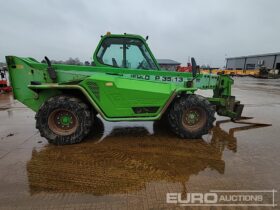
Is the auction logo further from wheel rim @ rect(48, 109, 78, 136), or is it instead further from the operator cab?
the operator cab

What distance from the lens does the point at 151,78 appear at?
4.60m

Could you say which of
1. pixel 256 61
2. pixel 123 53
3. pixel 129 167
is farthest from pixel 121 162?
pixel 256 61

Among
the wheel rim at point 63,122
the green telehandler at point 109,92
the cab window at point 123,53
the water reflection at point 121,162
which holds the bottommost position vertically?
the water reflection at point 121,162

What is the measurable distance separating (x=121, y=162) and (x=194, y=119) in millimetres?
2004

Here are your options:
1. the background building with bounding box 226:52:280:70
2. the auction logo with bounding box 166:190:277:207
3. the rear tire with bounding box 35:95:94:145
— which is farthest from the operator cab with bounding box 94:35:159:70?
the background building with bounding box 226:52:280:70

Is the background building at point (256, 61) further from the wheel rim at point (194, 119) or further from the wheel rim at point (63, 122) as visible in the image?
the wheel rim at point (63, 122)

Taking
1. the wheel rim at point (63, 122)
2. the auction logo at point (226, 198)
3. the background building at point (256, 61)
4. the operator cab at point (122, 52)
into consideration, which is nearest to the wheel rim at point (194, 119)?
the operator cab at point (122, 52)

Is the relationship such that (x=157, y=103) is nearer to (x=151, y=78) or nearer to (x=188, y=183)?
(x=151, y=78)

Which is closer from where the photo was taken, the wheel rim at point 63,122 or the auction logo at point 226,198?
the auction logo at point 226,198

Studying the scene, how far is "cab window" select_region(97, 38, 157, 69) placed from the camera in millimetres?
4578

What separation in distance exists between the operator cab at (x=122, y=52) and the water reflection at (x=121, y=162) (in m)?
1.69

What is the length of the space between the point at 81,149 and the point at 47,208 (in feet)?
5.28

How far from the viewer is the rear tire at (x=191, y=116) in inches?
167

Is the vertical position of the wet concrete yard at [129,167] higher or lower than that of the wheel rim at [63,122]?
lower
